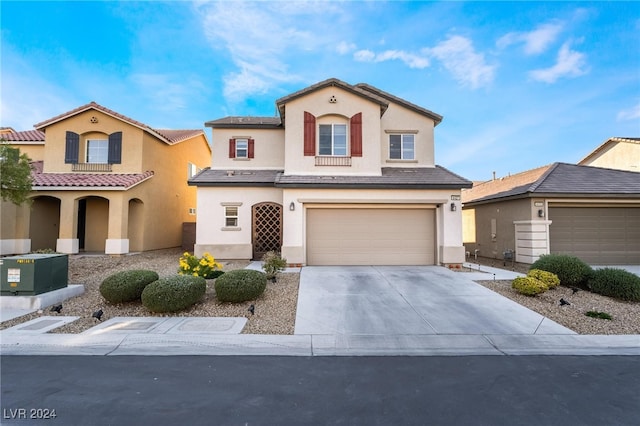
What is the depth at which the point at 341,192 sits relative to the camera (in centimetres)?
1219

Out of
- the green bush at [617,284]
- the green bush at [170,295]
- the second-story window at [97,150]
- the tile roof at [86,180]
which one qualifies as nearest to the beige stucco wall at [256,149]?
the tile roof at [86,180]

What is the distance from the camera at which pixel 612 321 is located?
21.3 feet

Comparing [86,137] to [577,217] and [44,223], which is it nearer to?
[44,223]

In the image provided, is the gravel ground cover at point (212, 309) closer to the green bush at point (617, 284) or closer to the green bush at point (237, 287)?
the green bush at point (237, 287)

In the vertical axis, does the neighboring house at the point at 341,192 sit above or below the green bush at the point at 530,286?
above

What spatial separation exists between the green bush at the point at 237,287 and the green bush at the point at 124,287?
1.75 meters

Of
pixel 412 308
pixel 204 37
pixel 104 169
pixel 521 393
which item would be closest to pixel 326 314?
pixel 412 308

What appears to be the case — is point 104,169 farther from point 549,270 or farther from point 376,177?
point 549,270

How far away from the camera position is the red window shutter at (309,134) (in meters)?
12.9

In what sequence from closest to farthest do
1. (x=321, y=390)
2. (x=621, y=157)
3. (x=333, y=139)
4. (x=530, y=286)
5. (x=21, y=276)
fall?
1. (x=321, y=390)
2. (x=21, y=276)
3. (x=530, y=286)
4. (x=333, y=139)
5. (x=621, y=157)

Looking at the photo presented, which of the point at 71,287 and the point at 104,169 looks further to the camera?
the point at 104,169

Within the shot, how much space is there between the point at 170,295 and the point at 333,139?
9.18m

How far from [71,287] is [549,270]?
13.3m

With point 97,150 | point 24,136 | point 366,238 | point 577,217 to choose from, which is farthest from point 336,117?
point 24,136
